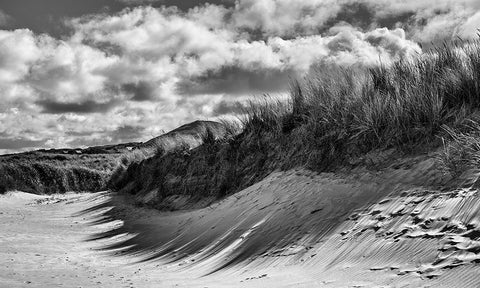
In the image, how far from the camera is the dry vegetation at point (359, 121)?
16.3ft

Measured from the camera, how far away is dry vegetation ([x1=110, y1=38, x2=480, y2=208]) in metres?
4.98

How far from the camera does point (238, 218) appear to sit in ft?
20.2

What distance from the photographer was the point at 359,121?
Answer: 5844 mm

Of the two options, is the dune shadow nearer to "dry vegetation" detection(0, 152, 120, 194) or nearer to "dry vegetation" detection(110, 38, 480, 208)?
"dry vegetation" detection(110, 38, 480, 208)

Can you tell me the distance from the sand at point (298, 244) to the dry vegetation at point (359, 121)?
470 mm

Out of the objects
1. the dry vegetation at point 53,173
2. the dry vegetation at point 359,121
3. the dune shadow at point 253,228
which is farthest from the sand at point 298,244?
the dry vegetation at point 53,173

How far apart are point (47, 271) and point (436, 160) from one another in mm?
4480

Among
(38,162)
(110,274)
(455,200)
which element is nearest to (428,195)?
(455,200)

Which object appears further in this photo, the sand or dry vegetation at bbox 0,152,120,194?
dry vegetation at bbox 0,152,120,194

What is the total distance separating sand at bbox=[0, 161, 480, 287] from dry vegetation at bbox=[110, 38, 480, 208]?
0.47 m

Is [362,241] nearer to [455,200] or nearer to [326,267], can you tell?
[326,267]

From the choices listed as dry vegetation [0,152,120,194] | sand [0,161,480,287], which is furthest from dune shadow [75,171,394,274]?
dry vegetation [0,152,120,194]

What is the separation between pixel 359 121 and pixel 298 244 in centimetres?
212

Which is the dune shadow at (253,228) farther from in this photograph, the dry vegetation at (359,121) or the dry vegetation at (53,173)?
the dry vegetation at (53,173)
